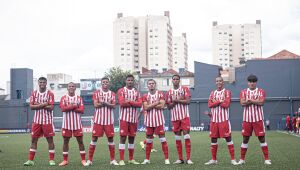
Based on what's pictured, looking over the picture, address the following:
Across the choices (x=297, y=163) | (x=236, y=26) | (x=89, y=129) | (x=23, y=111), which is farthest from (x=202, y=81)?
(x=236, y=26)

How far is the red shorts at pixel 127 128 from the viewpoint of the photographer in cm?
1282

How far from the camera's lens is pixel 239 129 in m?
57.5

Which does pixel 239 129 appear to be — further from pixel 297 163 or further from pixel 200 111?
pixel 297 163

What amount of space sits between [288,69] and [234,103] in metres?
9.60

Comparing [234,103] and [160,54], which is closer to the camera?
[234,103]

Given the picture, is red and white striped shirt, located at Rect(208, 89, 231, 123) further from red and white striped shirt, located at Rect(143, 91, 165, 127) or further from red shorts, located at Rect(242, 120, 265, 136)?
red and white striped shirt, located at Rect(143, 91, 165, 127)

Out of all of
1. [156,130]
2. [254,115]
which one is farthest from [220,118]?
[156,130]

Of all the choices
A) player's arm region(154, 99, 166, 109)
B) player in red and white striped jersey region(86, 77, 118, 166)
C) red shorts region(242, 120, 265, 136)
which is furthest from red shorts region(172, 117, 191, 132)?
player in red and white striped jersey region(86, 77, 118, 166)

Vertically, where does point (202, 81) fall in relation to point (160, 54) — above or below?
below

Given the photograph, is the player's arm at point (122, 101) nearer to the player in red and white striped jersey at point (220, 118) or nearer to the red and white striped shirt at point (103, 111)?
the red and white striped shirt at point (103, 111)

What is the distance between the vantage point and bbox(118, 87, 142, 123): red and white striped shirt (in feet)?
42.1

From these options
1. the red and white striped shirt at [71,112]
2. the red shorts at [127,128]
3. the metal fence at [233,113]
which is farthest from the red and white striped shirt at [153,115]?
the metal fence at [233,113]

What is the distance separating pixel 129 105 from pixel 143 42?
4832 inches

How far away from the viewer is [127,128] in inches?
507
